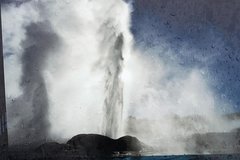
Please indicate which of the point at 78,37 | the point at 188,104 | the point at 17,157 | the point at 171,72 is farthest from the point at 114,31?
the point at 17,157

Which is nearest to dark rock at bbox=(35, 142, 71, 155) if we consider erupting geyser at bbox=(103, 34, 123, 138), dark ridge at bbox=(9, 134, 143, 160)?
dark ridge at bbox=(9, 134, 143, 160)

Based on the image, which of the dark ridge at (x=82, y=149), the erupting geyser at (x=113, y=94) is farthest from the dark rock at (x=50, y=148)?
the erupting geyser at (x=113, y=94)

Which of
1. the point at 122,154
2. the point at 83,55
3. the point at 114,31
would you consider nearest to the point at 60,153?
the point at 122,154

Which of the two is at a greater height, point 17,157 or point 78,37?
point 78,37

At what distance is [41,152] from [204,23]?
2598mm

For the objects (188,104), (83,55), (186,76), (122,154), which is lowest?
(122,154)

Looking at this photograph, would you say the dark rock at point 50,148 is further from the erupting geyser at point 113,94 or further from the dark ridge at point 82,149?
the erupting geyser at point 113,94

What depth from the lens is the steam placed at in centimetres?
503

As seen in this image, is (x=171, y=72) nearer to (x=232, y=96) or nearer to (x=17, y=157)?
(x=232, y=96)

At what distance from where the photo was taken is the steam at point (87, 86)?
503 centimetres

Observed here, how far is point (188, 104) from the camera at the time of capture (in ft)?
16.5

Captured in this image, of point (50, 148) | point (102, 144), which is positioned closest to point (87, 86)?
point (102, 144)

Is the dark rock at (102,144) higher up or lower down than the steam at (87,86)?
lower down

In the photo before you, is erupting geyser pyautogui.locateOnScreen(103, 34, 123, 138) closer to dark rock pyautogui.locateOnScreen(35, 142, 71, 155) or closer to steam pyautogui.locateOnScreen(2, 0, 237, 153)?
steam pyautogui.locateOnScreen(2, 0, 237, 153)
